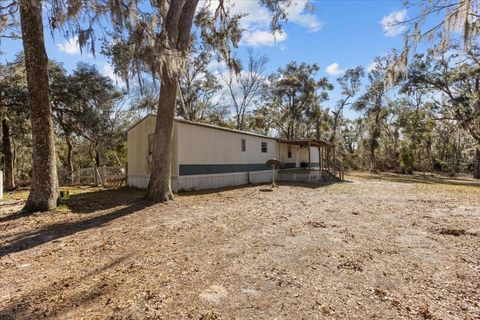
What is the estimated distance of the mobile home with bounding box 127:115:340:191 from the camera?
11.9 metres

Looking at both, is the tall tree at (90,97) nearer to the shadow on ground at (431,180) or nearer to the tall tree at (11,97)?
the tall tree at (11,97)

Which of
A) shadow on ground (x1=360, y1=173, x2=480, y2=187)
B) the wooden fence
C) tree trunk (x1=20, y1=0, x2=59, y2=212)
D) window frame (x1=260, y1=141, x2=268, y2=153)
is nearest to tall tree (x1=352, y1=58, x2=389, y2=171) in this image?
shadow on ground (x1=360, y1=173, x2=480, y2=187)

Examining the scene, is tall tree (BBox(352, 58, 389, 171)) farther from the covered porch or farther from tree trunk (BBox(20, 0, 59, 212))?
tree trunk (BBox(20, 0, 59, 212))

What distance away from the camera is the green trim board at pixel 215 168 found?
12.0 metres

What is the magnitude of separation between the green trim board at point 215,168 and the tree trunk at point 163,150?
2779mm

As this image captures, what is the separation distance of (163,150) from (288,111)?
78.3 feet

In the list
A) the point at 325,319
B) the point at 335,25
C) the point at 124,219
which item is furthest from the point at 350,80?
the point at 325,319

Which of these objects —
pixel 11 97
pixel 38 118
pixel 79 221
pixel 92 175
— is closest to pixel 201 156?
pixel 38 118

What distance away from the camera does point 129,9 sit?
→ 6.30 metres

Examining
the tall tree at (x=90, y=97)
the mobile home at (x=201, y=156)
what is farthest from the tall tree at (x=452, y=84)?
the tall tree at (x=90, y=97)

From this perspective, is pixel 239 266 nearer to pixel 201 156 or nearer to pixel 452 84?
pixel 201 156

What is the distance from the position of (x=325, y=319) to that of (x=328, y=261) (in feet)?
4.98

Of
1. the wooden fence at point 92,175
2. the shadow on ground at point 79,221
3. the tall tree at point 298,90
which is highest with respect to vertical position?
the tall tree at point 298,90

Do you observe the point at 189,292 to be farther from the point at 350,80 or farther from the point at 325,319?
the point at 350,80
